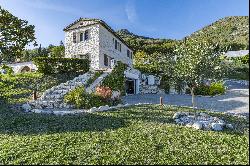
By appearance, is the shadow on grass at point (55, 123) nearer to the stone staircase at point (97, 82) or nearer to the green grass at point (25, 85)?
the green grass at point (25, 85)

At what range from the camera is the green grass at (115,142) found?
11.9 m

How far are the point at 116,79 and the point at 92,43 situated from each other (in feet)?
31.2

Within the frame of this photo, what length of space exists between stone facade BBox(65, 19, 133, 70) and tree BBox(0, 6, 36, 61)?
83.9 feet

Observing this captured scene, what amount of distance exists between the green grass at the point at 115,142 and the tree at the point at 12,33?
393 centimetres

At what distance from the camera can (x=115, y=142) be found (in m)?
13.9

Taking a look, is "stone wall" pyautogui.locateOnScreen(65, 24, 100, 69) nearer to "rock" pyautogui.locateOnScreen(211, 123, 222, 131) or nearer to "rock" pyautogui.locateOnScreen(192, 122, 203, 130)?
"rock" pyautogui.locateOnScreen(192, 122, 203, 130)

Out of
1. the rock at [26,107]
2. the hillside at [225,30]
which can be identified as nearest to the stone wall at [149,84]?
the rock at [26,107]

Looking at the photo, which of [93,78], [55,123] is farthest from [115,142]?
[93,78]

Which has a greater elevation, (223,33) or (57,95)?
(223,33)

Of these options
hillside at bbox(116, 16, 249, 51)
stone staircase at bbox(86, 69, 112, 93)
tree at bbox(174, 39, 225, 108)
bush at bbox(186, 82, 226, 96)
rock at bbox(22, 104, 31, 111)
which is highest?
hillside at bbox(116, 16, 249, 51)

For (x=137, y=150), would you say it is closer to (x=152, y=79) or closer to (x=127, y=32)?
(x=152, y=79)

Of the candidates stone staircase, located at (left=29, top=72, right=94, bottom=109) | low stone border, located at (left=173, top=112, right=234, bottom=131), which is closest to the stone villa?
stone staircase, located at (left=29, top=72, right=94, bottom=109)

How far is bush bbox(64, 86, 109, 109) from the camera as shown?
2725 cm

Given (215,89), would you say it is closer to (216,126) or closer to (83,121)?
(216,126)
